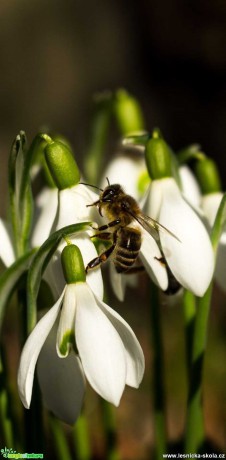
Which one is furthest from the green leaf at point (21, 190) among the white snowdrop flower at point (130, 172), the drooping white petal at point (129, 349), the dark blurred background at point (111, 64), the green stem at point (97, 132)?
the dark blurred background at point (111, 64)

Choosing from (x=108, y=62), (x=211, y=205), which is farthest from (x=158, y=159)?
(x=108, y=62)

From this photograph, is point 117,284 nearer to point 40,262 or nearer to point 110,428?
point 40,262

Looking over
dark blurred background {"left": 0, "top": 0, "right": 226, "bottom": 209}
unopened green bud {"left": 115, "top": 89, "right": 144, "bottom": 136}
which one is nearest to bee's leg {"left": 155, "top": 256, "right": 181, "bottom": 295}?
unopened green bud {"left": 115, "top": 89, "right": 144, "bottom": 136}

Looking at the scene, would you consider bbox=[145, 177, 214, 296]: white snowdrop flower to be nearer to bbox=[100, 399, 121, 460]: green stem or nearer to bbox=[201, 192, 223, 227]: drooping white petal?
bbox=[201, 192, 223, 227]: drooping white petal

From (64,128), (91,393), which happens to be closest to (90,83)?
(64,128)

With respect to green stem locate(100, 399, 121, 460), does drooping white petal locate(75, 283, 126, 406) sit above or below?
above

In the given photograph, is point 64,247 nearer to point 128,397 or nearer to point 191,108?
point 128,397
